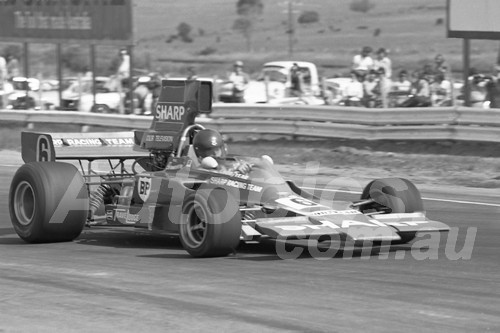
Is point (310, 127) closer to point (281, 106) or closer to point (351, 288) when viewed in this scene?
point (281, 106)

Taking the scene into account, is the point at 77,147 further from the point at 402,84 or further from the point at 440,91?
the point at 402,84

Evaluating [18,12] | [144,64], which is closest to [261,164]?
[18,12]

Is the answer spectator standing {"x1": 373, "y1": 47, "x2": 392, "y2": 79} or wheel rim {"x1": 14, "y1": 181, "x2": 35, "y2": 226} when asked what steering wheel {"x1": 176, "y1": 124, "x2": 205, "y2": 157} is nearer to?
wheel rim {"x1": 14, "y1": 181, "x2": 35, "y2": 226}

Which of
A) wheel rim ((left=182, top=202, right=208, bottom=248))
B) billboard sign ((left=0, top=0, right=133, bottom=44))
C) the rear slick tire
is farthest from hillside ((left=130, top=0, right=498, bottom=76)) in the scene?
wheel rim ((left=182, top=202, right=208, bottom=248))

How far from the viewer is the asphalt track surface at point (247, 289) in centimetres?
654

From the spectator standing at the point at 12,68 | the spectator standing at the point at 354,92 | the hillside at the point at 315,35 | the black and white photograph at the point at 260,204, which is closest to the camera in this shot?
the black and white photograph at the point at 260,204

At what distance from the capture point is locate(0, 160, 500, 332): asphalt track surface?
21.4 feet

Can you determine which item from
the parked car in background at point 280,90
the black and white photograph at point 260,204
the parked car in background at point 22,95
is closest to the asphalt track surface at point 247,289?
the black and white photograph at point 260,204

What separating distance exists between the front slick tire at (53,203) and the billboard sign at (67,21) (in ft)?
47.0

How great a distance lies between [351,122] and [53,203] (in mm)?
9446

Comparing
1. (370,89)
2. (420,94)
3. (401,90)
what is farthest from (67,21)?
(420,94)

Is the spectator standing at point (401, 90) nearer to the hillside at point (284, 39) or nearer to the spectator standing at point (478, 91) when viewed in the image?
the spectator standing at point (478, 91)

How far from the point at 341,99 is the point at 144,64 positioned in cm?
3855

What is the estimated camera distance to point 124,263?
9164 mm
